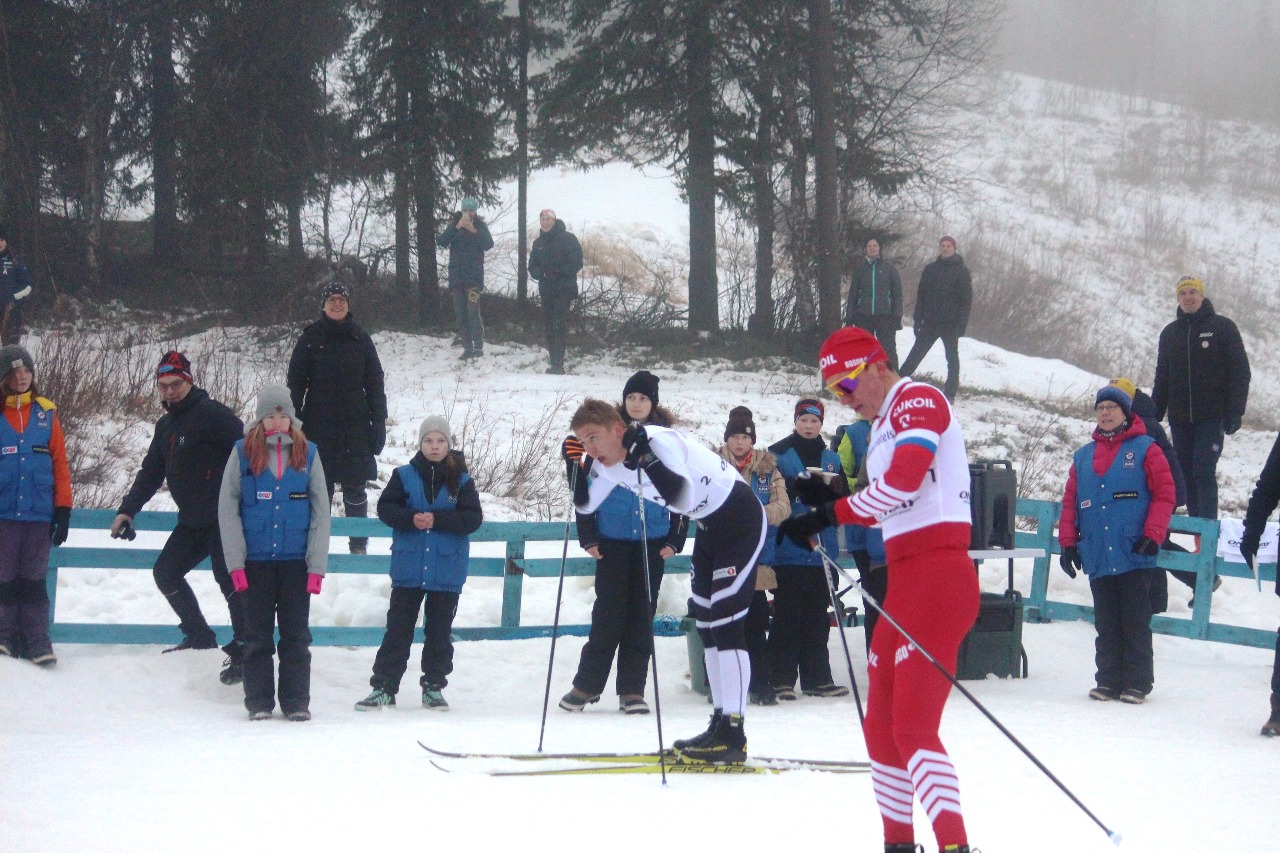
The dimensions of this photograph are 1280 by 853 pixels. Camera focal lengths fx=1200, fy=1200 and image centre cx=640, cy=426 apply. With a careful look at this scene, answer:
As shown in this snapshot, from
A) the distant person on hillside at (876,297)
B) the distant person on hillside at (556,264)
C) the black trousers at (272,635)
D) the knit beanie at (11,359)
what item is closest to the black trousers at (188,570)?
the black trousers at (272,635)

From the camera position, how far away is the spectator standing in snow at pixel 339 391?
834cm

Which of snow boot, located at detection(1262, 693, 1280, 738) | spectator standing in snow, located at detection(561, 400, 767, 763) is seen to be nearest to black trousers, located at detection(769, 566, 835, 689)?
spectator standing in snow, located at detection(561, 400, 767, 763)

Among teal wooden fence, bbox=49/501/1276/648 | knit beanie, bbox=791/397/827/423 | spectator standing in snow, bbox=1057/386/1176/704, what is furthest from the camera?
knit beanie, bbox=791/397/827/423

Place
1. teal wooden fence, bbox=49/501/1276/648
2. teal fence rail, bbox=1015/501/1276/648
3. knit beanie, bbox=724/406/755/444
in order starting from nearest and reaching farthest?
teal wooden fence, bbox=49/501/1276/648, knit beanie, bbox=724/406/755/444, teal fence rail, bbox=1015/501/1276/648

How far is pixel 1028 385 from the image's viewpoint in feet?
65.8

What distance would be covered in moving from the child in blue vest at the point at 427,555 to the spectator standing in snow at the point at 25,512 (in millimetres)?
1946

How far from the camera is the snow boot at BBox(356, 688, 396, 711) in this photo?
7.02 metres

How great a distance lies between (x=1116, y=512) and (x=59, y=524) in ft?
21.1

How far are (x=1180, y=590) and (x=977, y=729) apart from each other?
193 inches

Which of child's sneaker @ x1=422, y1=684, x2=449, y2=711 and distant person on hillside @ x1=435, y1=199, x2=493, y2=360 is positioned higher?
distant person on hillside @ x1=435, y1=199, x2=493, y2=360

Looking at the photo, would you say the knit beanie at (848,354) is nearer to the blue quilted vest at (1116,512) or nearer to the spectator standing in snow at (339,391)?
the blue quilted vest at (1116,512)

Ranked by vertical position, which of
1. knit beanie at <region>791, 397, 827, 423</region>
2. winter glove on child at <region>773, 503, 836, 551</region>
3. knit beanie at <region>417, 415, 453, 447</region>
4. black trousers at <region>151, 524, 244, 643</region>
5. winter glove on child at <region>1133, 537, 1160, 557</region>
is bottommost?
black trousers at <region>151, 524, 244, 643</region>

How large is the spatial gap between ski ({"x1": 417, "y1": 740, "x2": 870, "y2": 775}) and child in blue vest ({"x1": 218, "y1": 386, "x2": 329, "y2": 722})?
133cm

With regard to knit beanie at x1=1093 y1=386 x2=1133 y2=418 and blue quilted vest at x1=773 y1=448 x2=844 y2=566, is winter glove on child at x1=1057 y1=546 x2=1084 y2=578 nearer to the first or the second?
knit beanie at x1=1093 y1=386 x2=1133 y2=418
